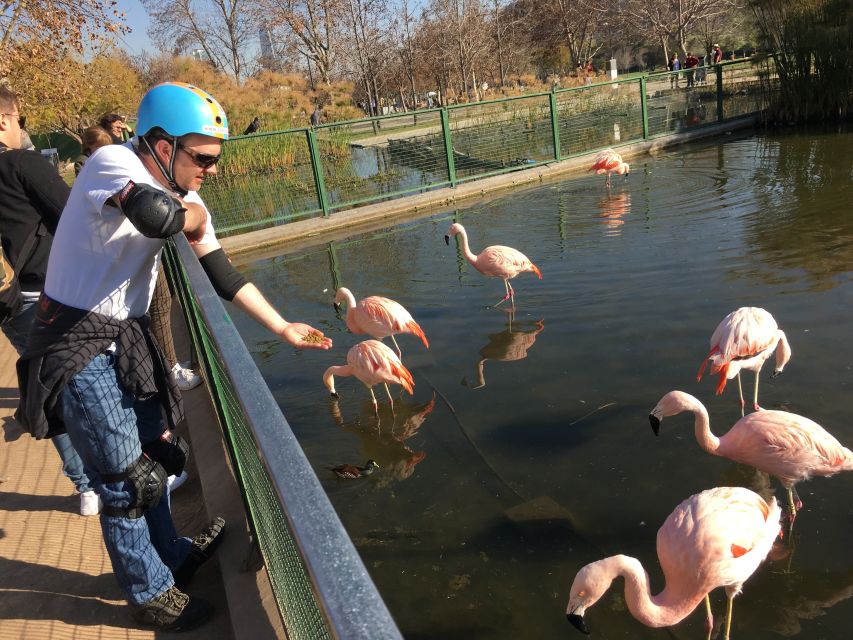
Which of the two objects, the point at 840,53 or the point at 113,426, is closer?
the point at 113,426

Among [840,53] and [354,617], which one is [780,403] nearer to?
[354,617]

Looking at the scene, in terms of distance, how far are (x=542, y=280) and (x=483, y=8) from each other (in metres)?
39.0

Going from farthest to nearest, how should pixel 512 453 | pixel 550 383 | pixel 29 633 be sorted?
pixel 550 383
pixel 512 453
pixel 29 633

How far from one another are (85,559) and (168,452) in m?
1.04

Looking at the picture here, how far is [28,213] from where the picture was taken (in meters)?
3.74

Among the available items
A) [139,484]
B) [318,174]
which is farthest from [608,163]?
[139,484]

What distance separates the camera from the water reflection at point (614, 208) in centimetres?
992

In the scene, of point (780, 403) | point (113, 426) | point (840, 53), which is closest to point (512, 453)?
point (780, 403)

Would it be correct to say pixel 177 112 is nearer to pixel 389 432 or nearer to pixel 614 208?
pixel 389 432

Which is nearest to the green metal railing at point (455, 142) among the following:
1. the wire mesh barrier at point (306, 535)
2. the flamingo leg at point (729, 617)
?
the flamingo leg at point (729, 617)

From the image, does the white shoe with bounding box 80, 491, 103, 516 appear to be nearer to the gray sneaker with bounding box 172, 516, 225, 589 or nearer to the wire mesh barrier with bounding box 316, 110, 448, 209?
the gray sneaker with bounding box 172, 516, 225, 589

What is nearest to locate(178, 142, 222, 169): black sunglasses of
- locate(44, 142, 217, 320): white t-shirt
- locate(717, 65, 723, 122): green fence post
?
locate(44, 142, 217, 320): white t-shirt

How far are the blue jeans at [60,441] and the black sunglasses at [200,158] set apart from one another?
184 centimetres

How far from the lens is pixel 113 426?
8.49 ft
